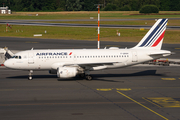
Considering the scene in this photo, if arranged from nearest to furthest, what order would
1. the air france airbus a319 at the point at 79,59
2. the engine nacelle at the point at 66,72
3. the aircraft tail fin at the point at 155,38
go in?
the engine nacelle at the point at 66,72 < the air france airbus a319 at the point at 79,59 < the aircraft tail fin at the point at 155,38

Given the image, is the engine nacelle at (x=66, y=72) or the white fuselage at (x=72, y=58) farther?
the white fuselage at (x=72, y=58)

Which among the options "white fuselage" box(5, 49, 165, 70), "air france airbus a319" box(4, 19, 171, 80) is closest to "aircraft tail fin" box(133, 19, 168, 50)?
"air france airbus a319" box(4, 19, 171, 80)

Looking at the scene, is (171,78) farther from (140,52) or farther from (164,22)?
(164,22)

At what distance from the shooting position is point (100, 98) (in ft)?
94.3

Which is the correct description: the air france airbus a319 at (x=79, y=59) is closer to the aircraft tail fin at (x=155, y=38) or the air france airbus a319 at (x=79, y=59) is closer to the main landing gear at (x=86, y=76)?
the main landing gear at (x=86, y=76)

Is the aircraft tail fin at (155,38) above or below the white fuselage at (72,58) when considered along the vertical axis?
above

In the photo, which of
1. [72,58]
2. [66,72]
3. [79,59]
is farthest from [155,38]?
[66,72]

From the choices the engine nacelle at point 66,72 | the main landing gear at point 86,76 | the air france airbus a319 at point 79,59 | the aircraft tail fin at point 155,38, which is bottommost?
the main landing gear at point 86,76

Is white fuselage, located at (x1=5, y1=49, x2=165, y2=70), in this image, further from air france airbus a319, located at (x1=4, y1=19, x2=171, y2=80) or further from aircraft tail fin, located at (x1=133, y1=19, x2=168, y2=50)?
aircraft tail fin, located at (x1=133, y1=19, x2=168, y2=50)

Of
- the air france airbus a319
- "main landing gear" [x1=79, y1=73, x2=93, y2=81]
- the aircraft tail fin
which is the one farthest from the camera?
the aircraft tail fin

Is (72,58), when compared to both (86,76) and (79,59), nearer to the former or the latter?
(79,59)

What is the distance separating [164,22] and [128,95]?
1658cm

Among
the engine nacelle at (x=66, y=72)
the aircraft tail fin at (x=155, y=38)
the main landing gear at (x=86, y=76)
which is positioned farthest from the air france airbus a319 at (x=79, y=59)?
the aircraft tail fin at (x=155, y=38)

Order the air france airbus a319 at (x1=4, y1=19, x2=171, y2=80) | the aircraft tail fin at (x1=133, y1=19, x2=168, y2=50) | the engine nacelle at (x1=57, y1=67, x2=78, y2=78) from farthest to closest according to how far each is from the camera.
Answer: the aircraft tail fin at (x1=133, y1=19, x2=168, y2=50)
the air france airbus a319 at (x1=4, y1=19, x2=171, y2=80)
the engine nacelle at (x1=57, y1=67, x2=78, y2=78)
